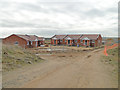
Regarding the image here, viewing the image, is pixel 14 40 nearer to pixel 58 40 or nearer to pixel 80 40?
pixel 58 40

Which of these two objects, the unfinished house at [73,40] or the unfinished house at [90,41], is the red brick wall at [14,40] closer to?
the unfinished house at [73,40]

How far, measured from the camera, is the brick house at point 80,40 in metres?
37.0

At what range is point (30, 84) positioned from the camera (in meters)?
6.46

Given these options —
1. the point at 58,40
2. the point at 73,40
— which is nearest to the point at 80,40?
the point at 73,40

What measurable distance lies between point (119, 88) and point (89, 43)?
103 feet

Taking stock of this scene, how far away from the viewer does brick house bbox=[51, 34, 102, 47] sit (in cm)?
3699

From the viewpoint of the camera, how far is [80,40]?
127 feet

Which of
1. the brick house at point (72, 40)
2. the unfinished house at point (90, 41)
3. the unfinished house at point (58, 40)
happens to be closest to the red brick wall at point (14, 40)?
the unfinished house at point (58, 40)

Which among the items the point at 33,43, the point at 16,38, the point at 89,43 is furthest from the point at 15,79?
the point at 89,43

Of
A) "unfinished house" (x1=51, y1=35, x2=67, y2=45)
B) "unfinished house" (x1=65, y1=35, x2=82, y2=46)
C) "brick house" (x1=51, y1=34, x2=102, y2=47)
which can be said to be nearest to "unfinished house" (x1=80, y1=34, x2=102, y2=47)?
"brick house" (x1=51, y1=34, x2=102, y2=47)

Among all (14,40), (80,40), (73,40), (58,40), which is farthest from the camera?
(58,40)

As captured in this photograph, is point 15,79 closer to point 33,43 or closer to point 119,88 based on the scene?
point 119,88

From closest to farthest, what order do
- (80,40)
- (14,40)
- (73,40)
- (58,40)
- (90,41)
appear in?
(14,40)
(90,41)
(80,40)
(73,40)
(58,40)

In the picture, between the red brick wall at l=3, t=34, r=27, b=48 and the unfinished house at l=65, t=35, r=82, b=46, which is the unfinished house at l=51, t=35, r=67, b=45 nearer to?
the unfinished house at l=65, t=35, r=82, b=46
